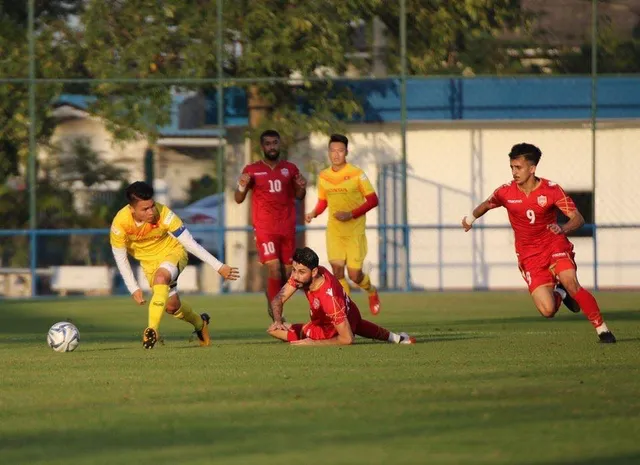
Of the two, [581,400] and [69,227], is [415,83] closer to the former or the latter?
[69,227]

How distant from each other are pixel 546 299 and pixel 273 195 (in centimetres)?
358

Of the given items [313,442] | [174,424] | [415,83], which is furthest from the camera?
[415,83]

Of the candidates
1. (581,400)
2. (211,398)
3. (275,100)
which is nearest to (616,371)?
(581,400)

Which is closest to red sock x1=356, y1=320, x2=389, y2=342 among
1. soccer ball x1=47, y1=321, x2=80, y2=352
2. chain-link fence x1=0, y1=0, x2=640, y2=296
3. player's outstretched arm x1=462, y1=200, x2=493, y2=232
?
player's outstretched arm x1=462, y1=200, x2=493, y2=232

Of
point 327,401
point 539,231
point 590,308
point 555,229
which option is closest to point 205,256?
point 555,229

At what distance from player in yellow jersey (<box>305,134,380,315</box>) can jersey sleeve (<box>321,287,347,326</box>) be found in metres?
4.76

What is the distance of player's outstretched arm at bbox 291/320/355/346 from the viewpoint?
41.0 feet

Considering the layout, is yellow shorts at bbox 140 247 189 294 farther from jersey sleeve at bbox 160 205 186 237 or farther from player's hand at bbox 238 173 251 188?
player's hand at bbox 238 173 251 188

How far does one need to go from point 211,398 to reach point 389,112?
18569 mm

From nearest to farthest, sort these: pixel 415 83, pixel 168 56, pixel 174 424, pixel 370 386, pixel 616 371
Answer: pixel 174 424
pixel 370 386
pixel 616 371
pixel 168 56
pixel 415 83

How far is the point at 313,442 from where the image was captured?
23.6ft

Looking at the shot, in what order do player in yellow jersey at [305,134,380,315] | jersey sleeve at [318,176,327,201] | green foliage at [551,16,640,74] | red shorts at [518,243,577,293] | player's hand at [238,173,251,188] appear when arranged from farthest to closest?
green foliage at [551,16,640,74] < jersey sleeve at [318,176,327,201] < player in yellow jersey at [305,134,380,315] < player's hand at [238,173,251,188] < red shorts at [518,243,577,293]

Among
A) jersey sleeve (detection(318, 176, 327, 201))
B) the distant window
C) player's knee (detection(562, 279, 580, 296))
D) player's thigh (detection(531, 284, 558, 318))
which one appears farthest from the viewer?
the distant window

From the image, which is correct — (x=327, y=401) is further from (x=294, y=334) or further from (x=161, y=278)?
(x=161, y=278)
